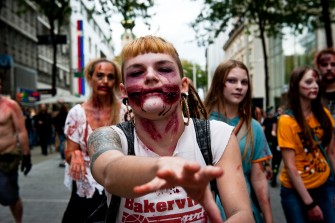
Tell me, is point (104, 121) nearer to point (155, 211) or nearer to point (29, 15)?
point (155, 211)

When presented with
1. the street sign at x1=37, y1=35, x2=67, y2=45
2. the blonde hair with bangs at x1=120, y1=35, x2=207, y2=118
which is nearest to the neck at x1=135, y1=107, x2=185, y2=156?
the blonde hair with bangs at x1=120, y1=35, x2=207, y2=118

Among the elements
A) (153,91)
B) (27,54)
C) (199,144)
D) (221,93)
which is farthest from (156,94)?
(27,54)

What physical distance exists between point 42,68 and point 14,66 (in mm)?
8795

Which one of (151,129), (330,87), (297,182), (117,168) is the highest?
(330,87)

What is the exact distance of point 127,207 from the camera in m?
1.81

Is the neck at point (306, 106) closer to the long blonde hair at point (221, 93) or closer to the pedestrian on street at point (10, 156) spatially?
the long blonde hair at point (221, 93)

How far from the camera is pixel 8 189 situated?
5.21 meters

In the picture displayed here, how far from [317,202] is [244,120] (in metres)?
0.87

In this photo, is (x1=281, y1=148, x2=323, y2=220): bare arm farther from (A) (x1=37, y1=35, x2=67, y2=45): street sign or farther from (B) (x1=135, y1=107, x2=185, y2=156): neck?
(A) (x1=37, y1=35, x2=67, y2=45): street sign

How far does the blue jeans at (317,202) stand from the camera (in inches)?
137

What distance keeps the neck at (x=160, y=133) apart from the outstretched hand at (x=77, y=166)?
2.12 metres

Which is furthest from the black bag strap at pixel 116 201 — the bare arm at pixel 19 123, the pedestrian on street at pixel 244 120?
the bare arm at pixel 19 123

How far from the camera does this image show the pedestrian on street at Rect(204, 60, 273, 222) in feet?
11.2

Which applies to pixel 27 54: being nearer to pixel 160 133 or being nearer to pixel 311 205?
pixel 311 205
